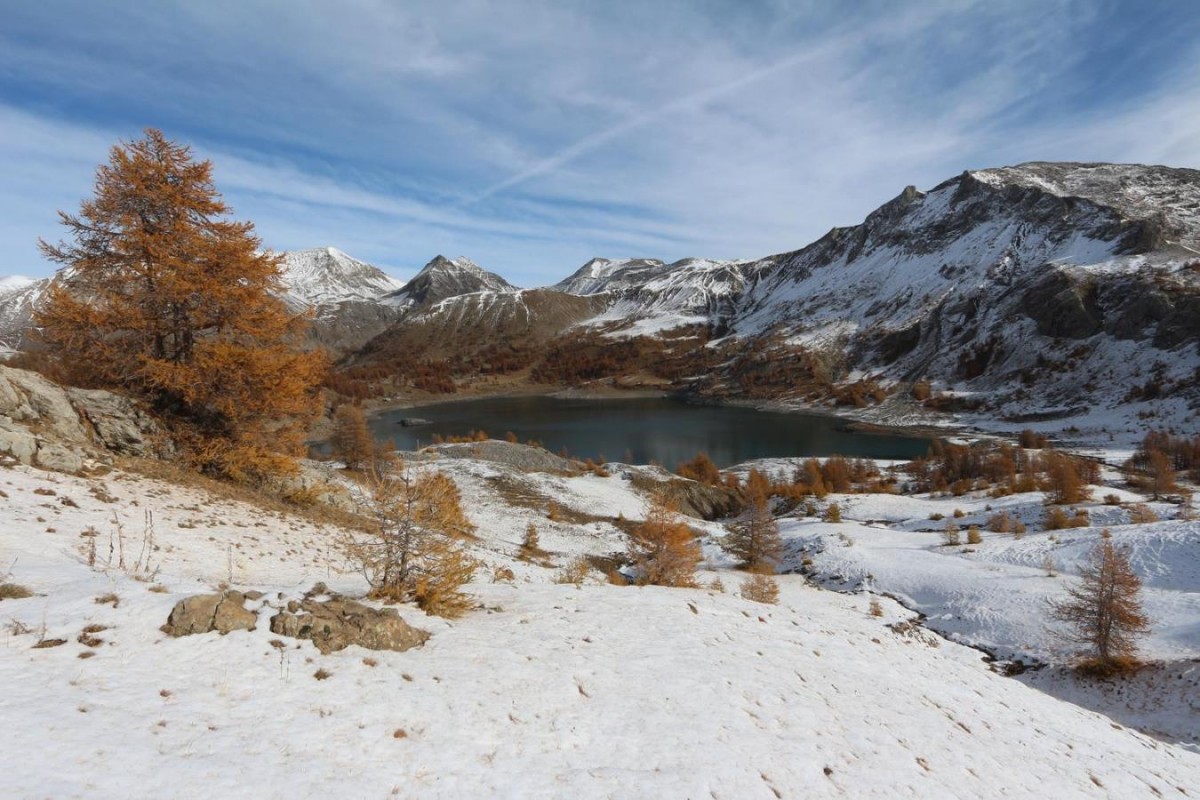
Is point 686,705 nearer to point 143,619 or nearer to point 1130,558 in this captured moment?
point 143,619

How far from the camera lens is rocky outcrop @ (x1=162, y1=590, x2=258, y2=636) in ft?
26.6

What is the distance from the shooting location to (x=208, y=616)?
8383 mm

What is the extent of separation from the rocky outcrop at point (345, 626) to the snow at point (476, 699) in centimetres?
25

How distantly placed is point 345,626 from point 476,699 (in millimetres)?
2625

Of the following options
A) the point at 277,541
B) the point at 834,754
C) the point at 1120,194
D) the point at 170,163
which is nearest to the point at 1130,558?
the point at 834,754

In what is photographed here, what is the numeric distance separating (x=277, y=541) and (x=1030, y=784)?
17375 mm

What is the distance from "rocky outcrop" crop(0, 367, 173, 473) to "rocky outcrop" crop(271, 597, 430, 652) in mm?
11189

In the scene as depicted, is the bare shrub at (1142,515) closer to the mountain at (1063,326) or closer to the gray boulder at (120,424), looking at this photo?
the gray boulder at (120,424)

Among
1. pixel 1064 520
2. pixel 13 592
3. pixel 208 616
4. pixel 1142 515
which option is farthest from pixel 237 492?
pixel 1142 515

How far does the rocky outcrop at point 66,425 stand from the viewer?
14969mm

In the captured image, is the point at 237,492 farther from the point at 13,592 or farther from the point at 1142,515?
the point at 1142,515

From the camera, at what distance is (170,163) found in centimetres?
1788

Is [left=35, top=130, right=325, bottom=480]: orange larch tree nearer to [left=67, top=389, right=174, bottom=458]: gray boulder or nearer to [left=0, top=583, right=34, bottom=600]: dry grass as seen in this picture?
[left=67, top=389, right=174, bottom=458]: gray boulder

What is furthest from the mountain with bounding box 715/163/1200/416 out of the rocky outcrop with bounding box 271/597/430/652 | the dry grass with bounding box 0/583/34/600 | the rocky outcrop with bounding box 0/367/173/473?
the dry grass with bounding box 0/583/34/600
